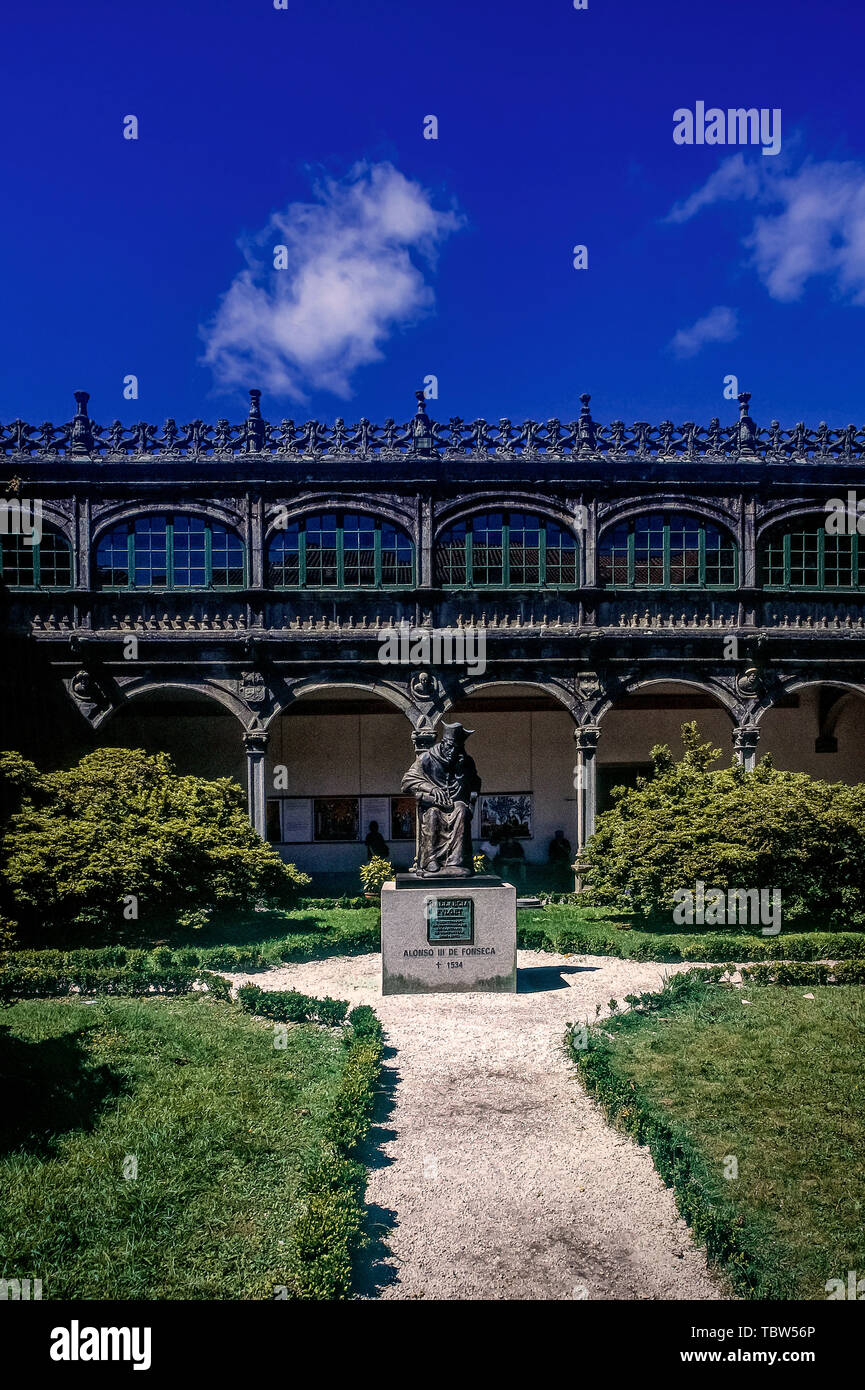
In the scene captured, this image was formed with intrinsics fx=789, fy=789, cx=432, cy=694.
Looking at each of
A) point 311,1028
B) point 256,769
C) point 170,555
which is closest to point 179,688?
point 256,769

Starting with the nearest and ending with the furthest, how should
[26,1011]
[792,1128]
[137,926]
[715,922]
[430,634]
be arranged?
[792,1128] → [26,1011] → [137,926] → [715,922] → [430,634]

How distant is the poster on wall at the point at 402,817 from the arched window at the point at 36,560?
35.3ft

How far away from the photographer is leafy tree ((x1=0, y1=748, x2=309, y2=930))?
12859 millimetres

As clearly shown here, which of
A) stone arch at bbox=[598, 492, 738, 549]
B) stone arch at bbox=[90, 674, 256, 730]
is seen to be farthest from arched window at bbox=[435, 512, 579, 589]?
stone arch at bbox=[90, 674, 256, 730]

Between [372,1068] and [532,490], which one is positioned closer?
[372,1068]

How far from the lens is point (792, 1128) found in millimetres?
6746

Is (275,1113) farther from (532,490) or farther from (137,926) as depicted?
(532,490)

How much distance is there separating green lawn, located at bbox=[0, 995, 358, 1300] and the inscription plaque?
215 cm

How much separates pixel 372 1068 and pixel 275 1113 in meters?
1.13

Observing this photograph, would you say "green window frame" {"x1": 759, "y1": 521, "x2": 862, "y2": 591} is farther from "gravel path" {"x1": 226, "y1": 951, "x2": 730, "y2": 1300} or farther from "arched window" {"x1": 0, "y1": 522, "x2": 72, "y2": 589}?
"arched window" {"x1": 0, "y1": 522, "x2": 72, "y2": 589}

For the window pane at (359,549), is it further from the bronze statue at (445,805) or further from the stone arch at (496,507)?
the bronze statue at (445,805)

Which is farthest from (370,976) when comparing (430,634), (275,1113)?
(430,634)

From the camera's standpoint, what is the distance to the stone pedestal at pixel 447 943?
1110 centimetres

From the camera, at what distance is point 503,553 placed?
66.1 feet
